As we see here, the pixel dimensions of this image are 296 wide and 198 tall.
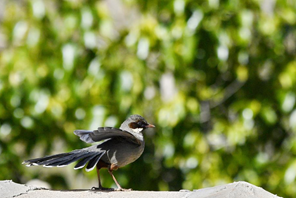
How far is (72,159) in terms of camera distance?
2.37 metres

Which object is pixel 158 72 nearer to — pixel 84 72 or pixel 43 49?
pixel 84 72

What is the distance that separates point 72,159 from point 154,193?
0.38 m

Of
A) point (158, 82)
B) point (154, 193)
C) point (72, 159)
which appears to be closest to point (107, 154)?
point (72, 159)

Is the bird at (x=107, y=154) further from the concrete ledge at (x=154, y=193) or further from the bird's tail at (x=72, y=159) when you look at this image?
the concrete ledge at (x=154, y=193)

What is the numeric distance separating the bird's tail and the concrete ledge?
111 millimetres

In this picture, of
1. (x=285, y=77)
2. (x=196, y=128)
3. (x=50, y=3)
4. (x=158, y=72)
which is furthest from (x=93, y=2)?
(x=285, y=77)

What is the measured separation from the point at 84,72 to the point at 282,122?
153 cm

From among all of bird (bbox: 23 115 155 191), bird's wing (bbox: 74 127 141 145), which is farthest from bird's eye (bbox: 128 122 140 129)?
bird's wing (bbox: 74 127 141 145)

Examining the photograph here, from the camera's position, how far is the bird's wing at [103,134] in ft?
7.23

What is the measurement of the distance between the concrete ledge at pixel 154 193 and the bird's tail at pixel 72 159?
111 millimetres

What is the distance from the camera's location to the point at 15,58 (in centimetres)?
420

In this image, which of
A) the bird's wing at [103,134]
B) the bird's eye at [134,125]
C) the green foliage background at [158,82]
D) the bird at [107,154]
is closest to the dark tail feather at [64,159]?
the bird at [107,154]

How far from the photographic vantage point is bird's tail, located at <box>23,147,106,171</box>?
→ 2309 mm

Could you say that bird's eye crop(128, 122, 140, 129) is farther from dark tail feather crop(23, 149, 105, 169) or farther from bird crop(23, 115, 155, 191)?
dark tail feather crop(23, 149, 105, 169)
